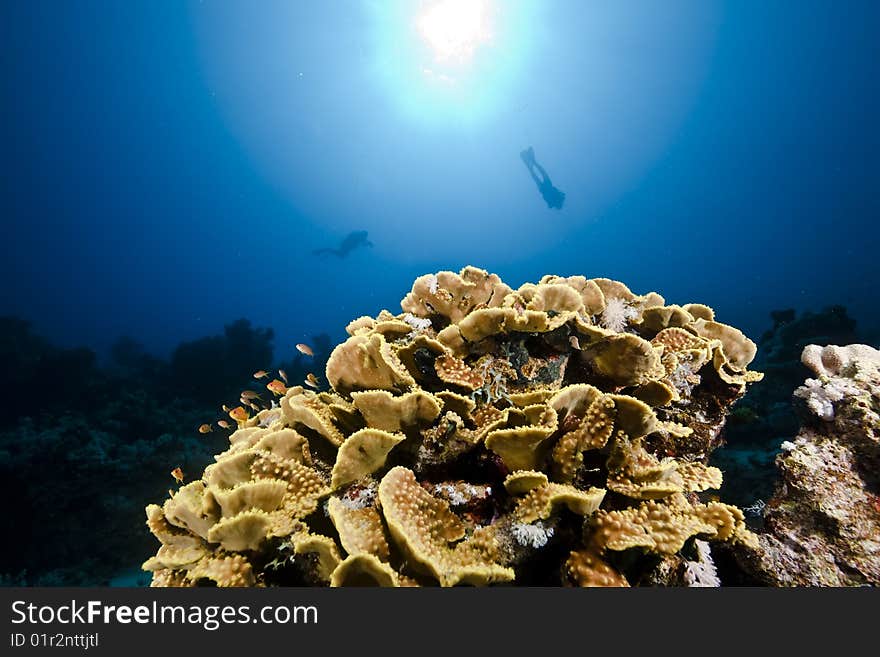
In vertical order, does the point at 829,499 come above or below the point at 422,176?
below

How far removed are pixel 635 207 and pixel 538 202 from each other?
36.5 metres

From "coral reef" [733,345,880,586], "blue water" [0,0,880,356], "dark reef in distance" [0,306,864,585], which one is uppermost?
"blue water" [0,0,880,356]

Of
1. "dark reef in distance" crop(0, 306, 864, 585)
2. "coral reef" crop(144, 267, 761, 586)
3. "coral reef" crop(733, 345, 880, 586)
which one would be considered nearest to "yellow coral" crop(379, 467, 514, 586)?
"coral reef" crop(144, 267, 761, 586)

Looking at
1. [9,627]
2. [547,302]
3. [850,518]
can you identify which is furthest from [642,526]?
[9,627]

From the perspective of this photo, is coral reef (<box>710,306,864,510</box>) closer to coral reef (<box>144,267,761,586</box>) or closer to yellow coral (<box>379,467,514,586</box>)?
coral reef (<box>144,267,761,586</box>)

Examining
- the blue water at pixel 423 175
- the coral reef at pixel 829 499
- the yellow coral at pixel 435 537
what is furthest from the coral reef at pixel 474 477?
the blue water at pixel 423 175

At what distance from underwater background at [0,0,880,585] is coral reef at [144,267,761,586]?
25.5 meters

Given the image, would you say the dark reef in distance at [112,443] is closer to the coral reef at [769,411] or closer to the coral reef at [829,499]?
the coral reef at [769,411]

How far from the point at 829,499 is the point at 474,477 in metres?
2.53

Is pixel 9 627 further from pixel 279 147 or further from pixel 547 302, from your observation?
pixel 279 147

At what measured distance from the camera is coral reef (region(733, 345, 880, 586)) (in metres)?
2.55

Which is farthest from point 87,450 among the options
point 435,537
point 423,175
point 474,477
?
point 423,175

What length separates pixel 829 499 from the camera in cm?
273

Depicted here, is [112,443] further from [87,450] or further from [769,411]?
[769,411]
